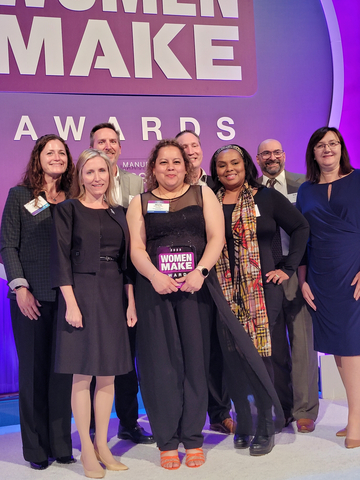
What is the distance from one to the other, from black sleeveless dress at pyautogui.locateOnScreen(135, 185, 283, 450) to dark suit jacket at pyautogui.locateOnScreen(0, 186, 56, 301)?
20.8 inches

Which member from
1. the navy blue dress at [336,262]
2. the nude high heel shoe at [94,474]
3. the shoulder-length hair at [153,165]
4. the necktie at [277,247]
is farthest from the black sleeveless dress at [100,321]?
the navy blue dress at [336,262]

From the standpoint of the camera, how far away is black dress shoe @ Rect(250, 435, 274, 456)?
2.81 meters

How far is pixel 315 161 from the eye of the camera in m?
3.21

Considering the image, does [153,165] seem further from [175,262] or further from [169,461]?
[169,461]

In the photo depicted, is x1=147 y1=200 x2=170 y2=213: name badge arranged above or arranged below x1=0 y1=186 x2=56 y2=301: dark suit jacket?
above

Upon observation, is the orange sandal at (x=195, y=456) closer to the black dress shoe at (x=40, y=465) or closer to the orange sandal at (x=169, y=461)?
the orange sandal at (x=169, y=461)

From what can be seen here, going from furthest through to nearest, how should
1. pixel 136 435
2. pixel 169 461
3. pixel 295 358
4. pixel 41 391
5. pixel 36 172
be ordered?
1. pixel 295 358
2. pixel 136 435
3. pixel 36 172
4. pixel 41 391
5. pixel 169 461

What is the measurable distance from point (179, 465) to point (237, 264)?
1119mm

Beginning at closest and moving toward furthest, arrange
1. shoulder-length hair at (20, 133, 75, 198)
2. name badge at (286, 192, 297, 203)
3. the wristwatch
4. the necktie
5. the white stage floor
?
1. the white stage floor
2. the wristwatch
3. shoulder-length hair at (20, 133, 75, 198)
4. the necktie
5. name badge at (286, 192, 297, 203)

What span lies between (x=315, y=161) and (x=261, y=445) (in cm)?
170

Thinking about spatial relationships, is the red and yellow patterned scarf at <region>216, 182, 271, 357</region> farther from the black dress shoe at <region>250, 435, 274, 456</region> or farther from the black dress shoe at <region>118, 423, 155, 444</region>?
the black dress shoe at <region>118, 423, 155, 444</region>

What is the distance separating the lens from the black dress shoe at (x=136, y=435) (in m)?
3.15

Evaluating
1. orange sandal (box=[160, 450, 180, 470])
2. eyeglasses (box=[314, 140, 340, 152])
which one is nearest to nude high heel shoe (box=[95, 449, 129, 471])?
orange sandal (box=[160, 450, 180, 470])

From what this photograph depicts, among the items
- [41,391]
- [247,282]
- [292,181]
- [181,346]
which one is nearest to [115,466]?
[41,391]
